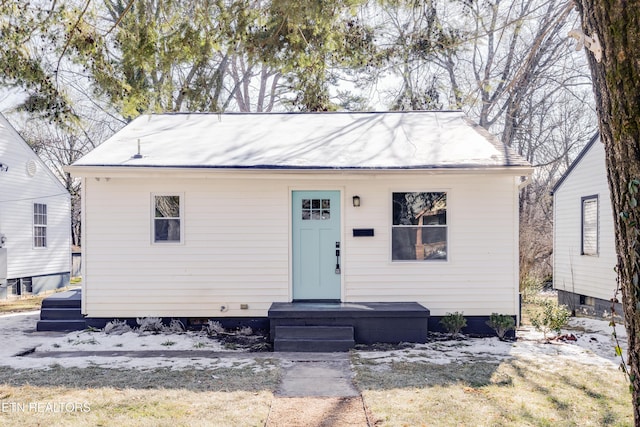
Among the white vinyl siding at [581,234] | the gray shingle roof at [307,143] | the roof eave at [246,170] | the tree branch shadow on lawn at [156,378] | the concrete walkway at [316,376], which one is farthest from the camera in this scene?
the white vinyl siding at [581,234]

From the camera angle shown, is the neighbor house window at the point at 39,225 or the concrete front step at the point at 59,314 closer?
the concrete front step at the point at 59,314

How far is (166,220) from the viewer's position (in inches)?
326

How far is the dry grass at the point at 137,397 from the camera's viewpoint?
4.34 m

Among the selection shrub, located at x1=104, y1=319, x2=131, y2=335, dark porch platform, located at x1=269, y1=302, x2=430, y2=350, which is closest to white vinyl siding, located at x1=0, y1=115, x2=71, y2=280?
shrub, located at x1=104, y1=319, x2=131, y2=335

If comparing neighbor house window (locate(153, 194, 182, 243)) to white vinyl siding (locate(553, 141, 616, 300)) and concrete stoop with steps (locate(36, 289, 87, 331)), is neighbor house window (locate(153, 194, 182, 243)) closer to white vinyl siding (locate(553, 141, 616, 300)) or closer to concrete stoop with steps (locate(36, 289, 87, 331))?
concrete stoop with steps (locate(36, 289, 87, 331))

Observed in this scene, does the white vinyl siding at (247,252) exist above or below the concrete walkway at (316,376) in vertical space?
Answer: above

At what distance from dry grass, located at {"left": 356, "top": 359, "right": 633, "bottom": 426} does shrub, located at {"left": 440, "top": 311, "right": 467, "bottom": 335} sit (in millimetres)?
1381

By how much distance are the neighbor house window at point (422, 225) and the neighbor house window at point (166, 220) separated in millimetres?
3576

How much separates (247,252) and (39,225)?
9.87 m

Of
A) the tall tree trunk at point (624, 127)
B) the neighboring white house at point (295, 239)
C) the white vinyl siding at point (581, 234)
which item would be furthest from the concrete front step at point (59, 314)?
the white vinyl siding at point (581, 234)

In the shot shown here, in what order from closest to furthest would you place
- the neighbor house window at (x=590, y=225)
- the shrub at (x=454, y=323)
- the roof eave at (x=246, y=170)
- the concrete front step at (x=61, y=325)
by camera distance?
the roof eave at (x=246, y=170)
the shrub at (x=454, y=323)
the concrete front step at (x=61, y=325)
the neighbor house window at (x=590, y=225)

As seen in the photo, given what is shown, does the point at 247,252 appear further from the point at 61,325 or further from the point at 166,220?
the point at 61,325

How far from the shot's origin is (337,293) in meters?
8.27

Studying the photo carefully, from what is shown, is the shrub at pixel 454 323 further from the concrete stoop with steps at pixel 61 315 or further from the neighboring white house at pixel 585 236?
the concrete stoop with steps at pixel 61 315
